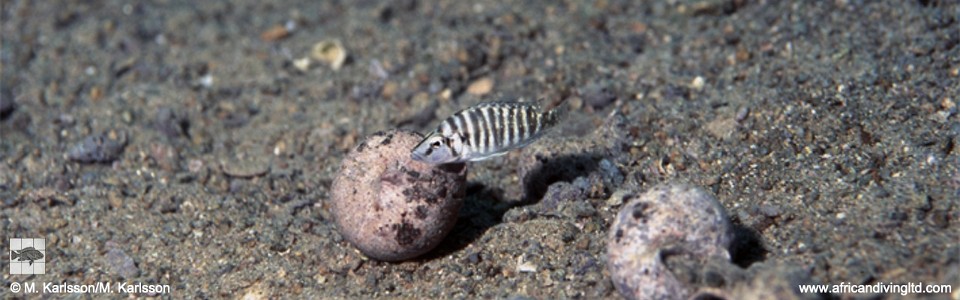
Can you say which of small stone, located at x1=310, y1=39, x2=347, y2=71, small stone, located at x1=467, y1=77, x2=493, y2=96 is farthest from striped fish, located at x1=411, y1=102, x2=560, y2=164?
small stone, located at x1=310, y1=39, x2=347, y2=71

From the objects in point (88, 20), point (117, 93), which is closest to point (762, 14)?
point (117, 93)

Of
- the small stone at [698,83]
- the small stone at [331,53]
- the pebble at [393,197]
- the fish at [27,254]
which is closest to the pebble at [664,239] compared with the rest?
the pebble at [393,197]

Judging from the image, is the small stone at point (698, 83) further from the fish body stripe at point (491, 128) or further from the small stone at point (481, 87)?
the fish body stripe at point (491, 128)

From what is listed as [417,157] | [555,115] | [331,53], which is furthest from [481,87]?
[417,157]

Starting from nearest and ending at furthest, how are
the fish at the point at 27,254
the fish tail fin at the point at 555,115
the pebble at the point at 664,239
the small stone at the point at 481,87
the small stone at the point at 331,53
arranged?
the pebble at the point at 664,239
the fish tail fin at the point at 555,115
the fish at the point at 27,254
the small stone at the point at 481,87
the small stone at the point at 331,53

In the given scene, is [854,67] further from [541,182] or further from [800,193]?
[541,182]

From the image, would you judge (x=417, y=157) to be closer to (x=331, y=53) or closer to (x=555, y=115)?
(x=555, y=115)

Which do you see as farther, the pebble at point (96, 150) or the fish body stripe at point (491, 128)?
the pebble at point (96, 150)
